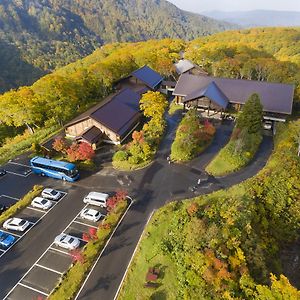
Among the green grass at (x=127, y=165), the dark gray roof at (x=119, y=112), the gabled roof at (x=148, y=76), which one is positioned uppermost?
the gabled roof at (x=148, y=76)

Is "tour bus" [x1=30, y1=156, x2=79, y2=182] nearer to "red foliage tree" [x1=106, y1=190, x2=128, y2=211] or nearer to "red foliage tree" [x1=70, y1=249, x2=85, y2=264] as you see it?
"red foliage tree" [x1=106, y1=190, x2=128, y2=211]

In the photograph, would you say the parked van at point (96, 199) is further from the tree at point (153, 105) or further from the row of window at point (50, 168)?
the tree at point (153, 105)

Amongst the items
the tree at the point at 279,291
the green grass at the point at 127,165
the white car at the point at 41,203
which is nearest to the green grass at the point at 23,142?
Answer: the white car at the point at 41,203

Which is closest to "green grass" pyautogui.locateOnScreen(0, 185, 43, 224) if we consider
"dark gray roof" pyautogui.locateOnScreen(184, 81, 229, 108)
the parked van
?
Result: the parked van

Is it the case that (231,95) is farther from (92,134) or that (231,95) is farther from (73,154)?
(73,154)

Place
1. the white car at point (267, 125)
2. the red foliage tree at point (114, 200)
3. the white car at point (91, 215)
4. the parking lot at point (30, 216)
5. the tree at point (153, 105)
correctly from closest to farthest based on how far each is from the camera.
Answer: the parking lot at point (30, 216) → the white car at point (91, 215) → the red foliage tree at point (114, 200) → the tree at point (153, 105) → the white car at point (267, 125)

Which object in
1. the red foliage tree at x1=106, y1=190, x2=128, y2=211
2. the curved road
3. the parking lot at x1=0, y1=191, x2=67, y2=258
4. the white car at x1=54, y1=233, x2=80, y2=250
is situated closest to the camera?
the curved road

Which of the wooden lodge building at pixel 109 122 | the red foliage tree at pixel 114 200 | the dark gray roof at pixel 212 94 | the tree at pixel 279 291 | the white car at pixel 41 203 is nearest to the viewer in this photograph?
the tree at pixel 279 291

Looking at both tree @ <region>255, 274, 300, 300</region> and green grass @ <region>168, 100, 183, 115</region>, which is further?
green grass @ <region>168, 100, 183, 115</region>
